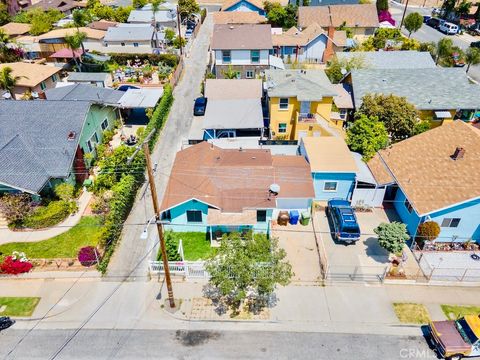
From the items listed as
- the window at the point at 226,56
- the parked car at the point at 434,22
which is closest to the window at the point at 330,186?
the window at the point at 226,56

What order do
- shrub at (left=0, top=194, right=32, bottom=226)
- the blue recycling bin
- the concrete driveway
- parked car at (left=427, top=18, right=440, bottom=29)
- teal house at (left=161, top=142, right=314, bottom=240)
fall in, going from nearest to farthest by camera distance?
the concrete driveway → teal house at (left=161, top=142, right=314, bottom=240) → shrub at (left=0, top=194, right=32, bottom=226) → the blue recycling bin → parked car at (left=427, top=18, right=440, bottom=29)

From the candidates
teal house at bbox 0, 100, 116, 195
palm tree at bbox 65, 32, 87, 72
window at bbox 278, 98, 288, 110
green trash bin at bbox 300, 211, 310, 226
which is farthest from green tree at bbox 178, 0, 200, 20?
green trash bin at bbox 300, 211, 310, 226

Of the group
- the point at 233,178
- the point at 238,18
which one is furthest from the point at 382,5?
the point at 233,178

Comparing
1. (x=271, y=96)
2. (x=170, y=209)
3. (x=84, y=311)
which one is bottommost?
(x=84, y=311)

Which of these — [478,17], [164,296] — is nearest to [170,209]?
[164,296]

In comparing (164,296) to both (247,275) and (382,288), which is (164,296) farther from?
(382,288)

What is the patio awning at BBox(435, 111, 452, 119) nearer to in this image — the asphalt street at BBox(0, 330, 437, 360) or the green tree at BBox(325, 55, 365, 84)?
the green tree at BBox(325, 55, 365, 84)
